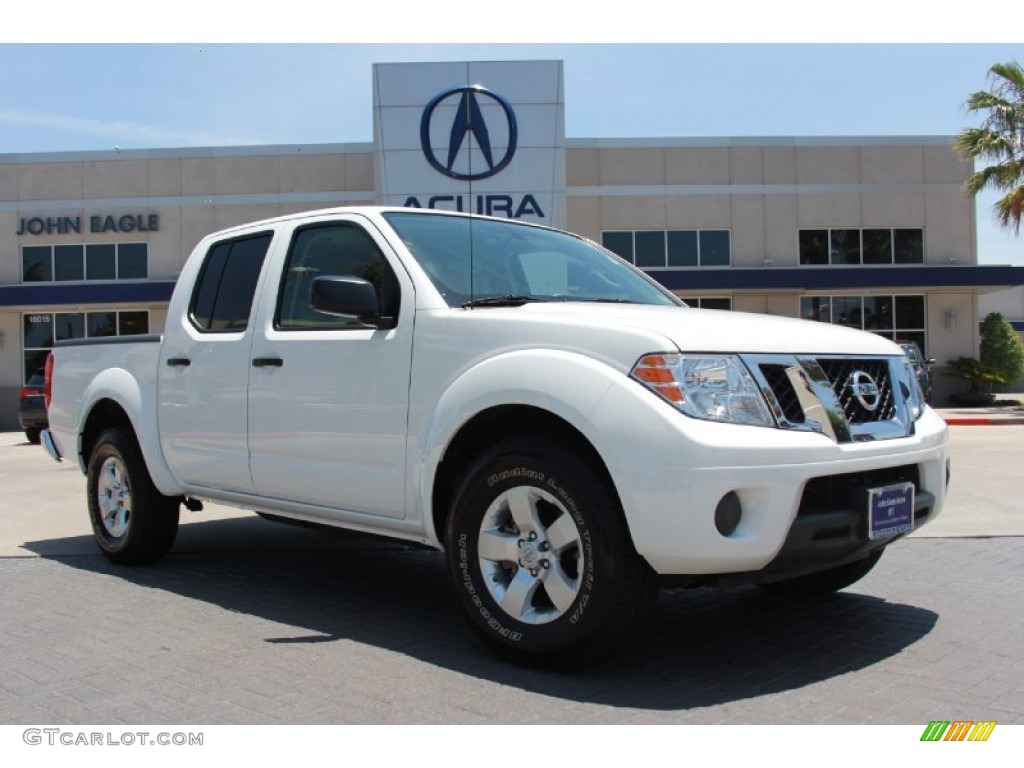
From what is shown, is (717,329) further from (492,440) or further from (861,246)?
(861,246)

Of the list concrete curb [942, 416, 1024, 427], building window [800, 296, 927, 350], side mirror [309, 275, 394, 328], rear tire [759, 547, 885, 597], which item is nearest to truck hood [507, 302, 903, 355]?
side mirror [309, 275, 394, 328]

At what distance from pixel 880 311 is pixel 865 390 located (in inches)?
990

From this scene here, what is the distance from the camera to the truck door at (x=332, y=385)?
14.3 ft

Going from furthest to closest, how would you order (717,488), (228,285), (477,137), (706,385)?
(477,137) < (228,285) < (706,385) < (717,488)

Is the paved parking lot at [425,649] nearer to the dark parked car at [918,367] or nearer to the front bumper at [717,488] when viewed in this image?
the front bumper at [717,488]

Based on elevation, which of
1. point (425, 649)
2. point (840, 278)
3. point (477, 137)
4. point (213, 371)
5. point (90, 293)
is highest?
point (477, 137)

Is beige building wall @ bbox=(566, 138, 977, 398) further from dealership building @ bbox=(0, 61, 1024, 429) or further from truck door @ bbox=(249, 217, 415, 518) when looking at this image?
truck door @ bbox=(249, 217, 415, 518)

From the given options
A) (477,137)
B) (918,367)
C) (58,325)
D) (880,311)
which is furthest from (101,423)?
(880,311)

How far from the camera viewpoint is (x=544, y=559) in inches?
148

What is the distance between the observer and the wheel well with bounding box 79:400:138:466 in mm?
6328

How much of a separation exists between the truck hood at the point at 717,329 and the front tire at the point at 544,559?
0.54 meters

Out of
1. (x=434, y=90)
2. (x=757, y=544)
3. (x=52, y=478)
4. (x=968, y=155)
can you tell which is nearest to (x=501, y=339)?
(x=757, y=544)

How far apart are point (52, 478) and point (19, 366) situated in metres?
18.0
